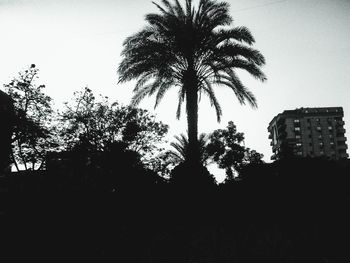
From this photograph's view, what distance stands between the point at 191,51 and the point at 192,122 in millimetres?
3608

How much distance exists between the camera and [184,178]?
36.1 feet

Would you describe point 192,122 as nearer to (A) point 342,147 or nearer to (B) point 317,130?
(B) point 317,130

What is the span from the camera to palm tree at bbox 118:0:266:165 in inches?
534

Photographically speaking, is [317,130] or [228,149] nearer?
[228,149]

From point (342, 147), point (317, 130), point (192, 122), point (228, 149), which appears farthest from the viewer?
point (317, 130)

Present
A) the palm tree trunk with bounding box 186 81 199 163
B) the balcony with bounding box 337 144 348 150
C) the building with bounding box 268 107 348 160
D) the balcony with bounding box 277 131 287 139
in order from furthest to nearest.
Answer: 1. the balcony with bounding box 277 131 287 139
2. the building with bounding box 268 107 348 160
3. the balcony with bounding box 337 144 348 150
4. the palm tree trunk with bounding box 186 81 199 163

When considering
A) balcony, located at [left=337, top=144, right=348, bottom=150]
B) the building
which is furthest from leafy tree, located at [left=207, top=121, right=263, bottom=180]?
balcony, located at [left=337, top=144, right=348, bottom=150]

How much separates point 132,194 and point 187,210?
174cm

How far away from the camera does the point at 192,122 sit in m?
13.5

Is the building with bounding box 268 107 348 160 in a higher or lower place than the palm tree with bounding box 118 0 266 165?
higher

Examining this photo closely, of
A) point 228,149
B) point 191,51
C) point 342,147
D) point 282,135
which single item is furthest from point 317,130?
point 191,51

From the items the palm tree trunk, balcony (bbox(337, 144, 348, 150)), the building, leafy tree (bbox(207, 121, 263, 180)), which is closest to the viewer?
the palm tree trunk

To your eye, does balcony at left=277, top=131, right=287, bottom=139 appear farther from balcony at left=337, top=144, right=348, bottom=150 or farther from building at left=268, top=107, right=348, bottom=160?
balcony at left=337, top=144, right=348, bottom=150

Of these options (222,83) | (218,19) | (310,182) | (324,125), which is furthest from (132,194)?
(324,125)
